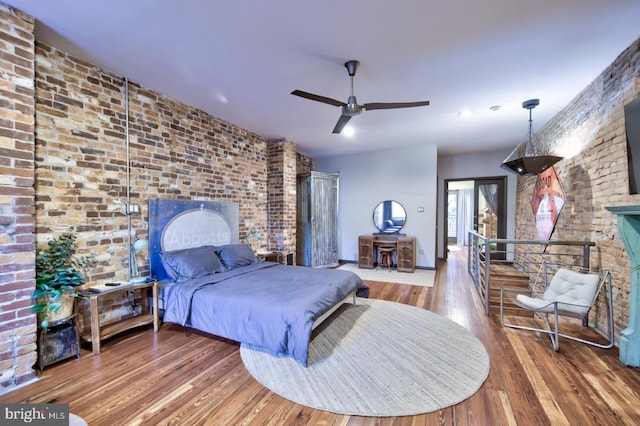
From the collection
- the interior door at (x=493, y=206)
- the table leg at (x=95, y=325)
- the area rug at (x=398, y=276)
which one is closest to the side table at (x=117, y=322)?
the table leg at (x=95, y=325)

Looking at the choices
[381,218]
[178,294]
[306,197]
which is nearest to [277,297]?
[178,294]

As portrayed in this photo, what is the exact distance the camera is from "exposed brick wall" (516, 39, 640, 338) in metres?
2.47

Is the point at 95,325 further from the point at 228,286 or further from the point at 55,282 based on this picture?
the point at 228,286

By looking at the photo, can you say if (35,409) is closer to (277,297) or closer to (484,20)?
(277,297)

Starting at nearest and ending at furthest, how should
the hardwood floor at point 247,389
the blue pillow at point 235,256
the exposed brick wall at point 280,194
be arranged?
the hardwood floor at point 247,389 → the blue pillow at point 235,256 → the exposed brick wall at point 280,194

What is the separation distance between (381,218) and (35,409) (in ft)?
19.2

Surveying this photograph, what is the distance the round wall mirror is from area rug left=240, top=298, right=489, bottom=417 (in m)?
3.27

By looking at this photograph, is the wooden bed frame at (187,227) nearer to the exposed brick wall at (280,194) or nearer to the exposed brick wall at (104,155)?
the exposed brick wall at (104,155)

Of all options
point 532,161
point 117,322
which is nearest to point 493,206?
point 532,161

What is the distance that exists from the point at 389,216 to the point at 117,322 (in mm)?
5245

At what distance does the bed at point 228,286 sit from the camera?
2291 mm

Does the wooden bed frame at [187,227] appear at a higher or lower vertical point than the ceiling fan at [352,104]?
lower

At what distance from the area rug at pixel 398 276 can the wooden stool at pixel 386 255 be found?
0.16 metres

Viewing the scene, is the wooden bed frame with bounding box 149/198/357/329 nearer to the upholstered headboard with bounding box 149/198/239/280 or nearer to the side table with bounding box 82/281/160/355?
the upholstered headboard with bounding box 149/198/239/280
